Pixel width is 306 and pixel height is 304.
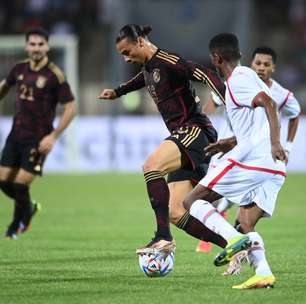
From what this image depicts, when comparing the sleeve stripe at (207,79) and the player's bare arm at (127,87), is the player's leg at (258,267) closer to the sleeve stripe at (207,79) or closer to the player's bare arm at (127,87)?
the sleeve stripe at (207,79)

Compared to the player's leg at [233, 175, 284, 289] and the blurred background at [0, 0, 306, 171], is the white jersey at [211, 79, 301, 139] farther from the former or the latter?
the blurred background at [0, 0, 306, 171]

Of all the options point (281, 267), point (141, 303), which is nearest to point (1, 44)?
point (281, 267)

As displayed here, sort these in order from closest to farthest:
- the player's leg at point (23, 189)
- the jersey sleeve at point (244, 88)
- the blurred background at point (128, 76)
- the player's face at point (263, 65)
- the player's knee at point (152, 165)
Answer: the jersey sleeve at point (244, 88)
the player's knee at point (152, 165)
the player's face at point (263, 65)
the player's leg at point (23, 189)
the blurred background at point (128, 76)

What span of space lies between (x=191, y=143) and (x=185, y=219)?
689 mm

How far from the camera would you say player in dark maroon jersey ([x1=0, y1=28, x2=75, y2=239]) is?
11742mm

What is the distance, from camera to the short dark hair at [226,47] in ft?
24.3

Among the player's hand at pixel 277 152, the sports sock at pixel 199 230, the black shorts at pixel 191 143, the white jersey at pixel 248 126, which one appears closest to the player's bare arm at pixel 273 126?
the player's hand at pixel 277 152

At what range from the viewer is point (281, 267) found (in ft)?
27.5

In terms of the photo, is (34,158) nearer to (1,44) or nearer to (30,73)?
(30,73)

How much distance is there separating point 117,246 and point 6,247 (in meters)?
1.18

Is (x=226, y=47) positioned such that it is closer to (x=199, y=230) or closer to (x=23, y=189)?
(x=199, y=230)

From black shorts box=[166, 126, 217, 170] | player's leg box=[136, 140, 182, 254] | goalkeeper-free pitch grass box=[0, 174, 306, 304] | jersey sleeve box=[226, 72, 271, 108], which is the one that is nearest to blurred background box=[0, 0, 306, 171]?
goalkeeper-free pitch grass box=[0, 174, 306, 304]

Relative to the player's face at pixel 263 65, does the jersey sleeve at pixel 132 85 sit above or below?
below

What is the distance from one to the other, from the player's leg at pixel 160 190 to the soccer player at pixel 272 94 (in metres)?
1.89
